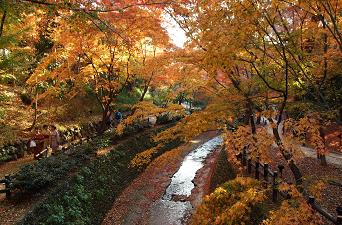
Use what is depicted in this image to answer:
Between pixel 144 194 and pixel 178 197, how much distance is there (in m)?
1.90

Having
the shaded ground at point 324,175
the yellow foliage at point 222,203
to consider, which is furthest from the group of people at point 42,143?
the shaded ground at point 324,175

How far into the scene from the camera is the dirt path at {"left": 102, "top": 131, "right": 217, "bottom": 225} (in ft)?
44.3

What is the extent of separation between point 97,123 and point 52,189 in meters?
13.7

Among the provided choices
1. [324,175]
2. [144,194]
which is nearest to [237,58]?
[324,175]

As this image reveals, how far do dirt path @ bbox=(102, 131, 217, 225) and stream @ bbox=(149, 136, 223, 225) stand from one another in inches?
9.5

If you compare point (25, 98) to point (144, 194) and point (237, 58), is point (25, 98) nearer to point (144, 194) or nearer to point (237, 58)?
point (144, 194)

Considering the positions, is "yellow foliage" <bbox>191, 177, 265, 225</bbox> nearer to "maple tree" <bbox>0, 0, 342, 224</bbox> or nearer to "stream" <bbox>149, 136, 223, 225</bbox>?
"maple tree" <bbox>0, 0, 342, 224</bbox>

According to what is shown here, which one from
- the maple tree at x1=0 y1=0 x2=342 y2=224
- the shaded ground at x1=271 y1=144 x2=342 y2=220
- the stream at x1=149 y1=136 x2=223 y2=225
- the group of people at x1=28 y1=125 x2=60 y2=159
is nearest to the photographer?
the maple tree at x1=0 y1=0 x2=342 y2=224

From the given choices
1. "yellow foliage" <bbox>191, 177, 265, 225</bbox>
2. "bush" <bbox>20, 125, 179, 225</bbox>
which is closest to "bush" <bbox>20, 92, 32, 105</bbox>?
"bush" <bbox>20, 125, 179, 225</bbox>

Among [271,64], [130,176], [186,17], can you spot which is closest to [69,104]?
[130,176]

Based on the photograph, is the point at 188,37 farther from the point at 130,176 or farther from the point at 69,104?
the point at 69,104

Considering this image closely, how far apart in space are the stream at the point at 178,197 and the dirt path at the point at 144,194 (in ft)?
0.79

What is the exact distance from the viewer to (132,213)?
1445 centimetres

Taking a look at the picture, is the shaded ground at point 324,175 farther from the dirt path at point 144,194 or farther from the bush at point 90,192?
the bush at point 90,192
